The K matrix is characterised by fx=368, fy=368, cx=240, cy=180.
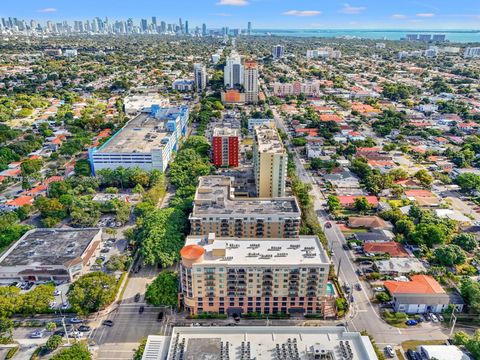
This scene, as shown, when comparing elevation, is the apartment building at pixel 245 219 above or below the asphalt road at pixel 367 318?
above

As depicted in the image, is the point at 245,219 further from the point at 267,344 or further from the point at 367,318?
the point at 267,344

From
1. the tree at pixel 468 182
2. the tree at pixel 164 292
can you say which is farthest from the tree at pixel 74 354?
the tree at pixel 468 182

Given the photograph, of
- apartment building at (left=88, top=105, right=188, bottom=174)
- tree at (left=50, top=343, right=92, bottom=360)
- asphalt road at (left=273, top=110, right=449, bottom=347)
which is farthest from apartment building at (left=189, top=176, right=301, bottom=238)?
apartment building at (left=88, top=105, right=188, bottom=174)

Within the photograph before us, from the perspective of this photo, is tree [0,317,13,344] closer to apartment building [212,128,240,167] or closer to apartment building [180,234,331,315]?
apartment building [180,234,331,315]

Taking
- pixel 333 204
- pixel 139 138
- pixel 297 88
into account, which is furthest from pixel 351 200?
pixel 297 88

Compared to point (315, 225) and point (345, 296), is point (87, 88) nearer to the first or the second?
point (315, 225)

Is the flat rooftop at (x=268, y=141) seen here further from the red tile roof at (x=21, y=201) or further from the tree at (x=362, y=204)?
the red tile roof at (x=21, y=201)

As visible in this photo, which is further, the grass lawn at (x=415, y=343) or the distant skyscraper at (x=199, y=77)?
the distant skyscraper at (x=199, y=77)
